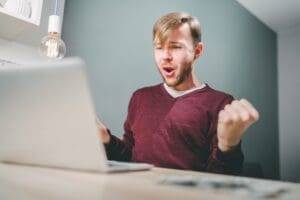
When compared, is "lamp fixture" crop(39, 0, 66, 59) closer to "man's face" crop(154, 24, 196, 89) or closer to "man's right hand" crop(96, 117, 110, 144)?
"man's right hand" crop(96, 117, 110, 144)

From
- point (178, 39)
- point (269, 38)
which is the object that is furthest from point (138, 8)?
point (269, 38)

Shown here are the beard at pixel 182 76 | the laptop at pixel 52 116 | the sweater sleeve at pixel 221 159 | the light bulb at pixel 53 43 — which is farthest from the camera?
the beard at pixel 182 76

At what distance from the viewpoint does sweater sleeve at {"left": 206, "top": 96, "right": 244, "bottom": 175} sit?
4.67 feet

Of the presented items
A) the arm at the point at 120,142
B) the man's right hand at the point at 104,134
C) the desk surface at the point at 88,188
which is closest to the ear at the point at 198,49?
the arm at the point at 120,142

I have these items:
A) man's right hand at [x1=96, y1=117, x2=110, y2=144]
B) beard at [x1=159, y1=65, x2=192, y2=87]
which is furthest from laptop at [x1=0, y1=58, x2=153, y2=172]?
beard at [x1=159, y1=65, x2=192, y2=87]

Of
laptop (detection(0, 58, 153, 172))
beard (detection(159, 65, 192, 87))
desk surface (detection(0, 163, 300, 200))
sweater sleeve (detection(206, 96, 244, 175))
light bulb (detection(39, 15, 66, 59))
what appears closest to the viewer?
desk surface (detection(0, 163, 300, 200))

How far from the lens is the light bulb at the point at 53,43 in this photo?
1.29 metres

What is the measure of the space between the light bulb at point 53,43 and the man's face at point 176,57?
1.57 feet

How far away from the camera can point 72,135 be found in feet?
1.94

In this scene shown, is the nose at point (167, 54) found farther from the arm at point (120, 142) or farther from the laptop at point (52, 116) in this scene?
the laptop at point (52, 116)

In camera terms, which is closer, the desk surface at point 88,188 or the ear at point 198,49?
the desk surface at point 88,188

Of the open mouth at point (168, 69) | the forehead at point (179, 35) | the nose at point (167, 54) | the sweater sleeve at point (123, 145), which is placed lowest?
the sweater sleeve at point (123, 145)

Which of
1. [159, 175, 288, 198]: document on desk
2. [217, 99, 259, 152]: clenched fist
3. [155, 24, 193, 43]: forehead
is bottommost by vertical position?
[159, 175, 288, 198]: document on desk

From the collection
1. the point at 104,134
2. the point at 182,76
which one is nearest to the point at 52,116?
the point at 104,134
